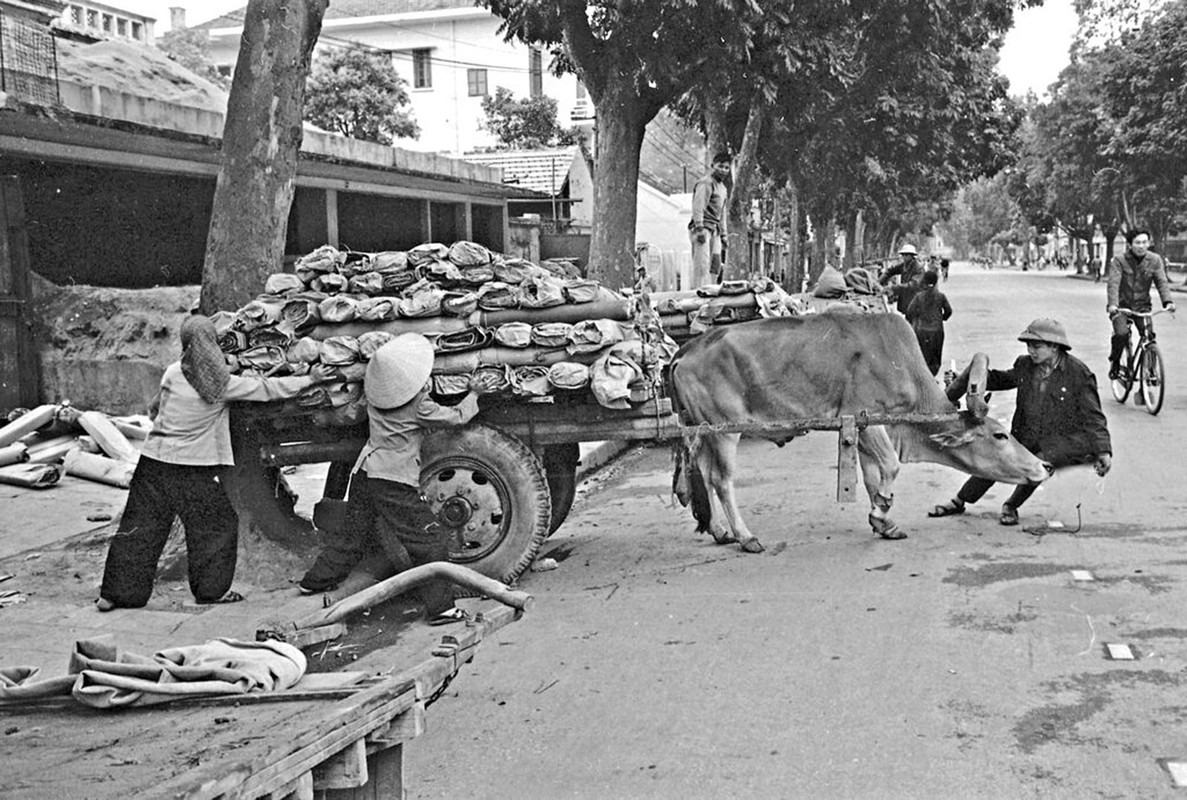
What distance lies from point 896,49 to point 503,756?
61.8 feet

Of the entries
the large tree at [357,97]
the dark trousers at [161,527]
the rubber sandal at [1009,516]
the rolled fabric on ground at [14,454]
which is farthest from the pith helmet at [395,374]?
the large tree at [357,97]

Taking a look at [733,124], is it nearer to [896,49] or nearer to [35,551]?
[896,49]

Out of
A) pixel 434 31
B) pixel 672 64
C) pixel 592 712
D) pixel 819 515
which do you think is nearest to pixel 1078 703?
pixel 592 712

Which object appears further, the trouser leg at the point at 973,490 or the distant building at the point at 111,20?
the distant building at the point at 111,20

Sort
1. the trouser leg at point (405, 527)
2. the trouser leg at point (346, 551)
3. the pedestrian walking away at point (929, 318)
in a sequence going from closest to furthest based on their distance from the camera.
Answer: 1. the trouser leg at point (405, 527)
2. the trouser leg at point (346, 551)
3. the pedestrian walking away at point (929, 318)

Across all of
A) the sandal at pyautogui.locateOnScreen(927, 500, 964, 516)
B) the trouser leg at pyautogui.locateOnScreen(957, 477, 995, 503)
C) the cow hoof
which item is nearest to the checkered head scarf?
the cow hoof

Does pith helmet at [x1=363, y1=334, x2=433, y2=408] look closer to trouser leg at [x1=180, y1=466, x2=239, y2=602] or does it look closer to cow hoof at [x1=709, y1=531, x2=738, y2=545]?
trouser leg at [x1=180, y1=466, x2=239, y2=602]

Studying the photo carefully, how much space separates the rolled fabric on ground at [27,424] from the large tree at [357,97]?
28.6 metres

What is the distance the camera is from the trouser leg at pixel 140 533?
283 inches

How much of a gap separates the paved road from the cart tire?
0.78ft

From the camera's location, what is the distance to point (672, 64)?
49.8 feet

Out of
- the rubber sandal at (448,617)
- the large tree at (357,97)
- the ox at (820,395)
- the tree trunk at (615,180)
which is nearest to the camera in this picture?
the rubber sandal at (448,617)

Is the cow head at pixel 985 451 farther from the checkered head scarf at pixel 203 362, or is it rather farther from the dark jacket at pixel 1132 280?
the dark jacket at pixel 1132 280

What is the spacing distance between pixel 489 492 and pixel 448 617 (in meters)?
3.28
